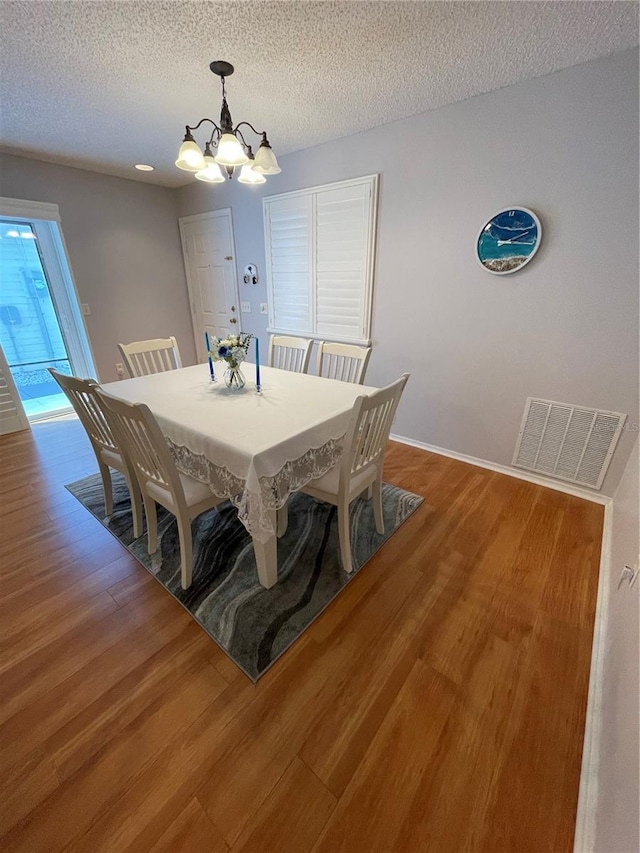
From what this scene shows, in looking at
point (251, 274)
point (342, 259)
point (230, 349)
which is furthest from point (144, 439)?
point (251, 274)

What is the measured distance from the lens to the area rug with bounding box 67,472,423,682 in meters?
1.40

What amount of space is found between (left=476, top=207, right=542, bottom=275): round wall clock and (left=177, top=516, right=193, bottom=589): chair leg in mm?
2437

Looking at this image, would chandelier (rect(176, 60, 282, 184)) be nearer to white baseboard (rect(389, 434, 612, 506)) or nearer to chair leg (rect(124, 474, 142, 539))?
chair leg (rect(124, 474, 142, 539))

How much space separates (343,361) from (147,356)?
1632 mm

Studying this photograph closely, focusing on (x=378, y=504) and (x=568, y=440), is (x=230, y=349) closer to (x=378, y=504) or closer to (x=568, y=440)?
(x=378, y=504)

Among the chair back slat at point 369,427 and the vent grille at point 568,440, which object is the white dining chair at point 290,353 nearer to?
the chair back slat at point 369,427

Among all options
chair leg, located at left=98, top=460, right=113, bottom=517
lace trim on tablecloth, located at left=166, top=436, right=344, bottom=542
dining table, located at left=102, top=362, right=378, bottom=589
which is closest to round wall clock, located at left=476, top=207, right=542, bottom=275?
dining table, located at left=102, top=362, right=378, bottom=589

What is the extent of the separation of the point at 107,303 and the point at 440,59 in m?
3.74

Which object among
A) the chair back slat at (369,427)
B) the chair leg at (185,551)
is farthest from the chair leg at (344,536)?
the chair leg at (185,551)

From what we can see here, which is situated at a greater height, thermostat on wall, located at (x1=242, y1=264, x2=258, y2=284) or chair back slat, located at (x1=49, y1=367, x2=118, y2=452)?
thermostat on wall, located at (x1=242, y1=264, x2=258, y2=284)

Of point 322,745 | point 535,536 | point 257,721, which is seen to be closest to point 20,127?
point 257,721

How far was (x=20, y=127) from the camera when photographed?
2396 millimetres

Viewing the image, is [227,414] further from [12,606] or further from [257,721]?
[12,606]

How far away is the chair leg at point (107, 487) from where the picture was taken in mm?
1985
